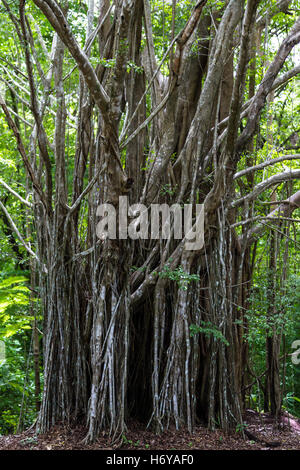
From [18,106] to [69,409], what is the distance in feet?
20.5

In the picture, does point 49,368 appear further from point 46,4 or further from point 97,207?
point 46,4

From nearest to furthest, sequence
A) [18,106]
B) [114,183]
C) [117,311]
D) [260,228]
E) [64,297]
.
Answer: [114,183]
[117,311]
[64,297]
[260,228]
[18,106]

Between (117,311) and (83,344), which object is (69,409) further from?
(117,311)

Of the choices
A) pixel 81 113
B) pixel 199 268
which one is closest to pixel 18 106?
pixel 81 113

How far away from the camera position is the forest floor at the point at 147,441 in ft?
12.2

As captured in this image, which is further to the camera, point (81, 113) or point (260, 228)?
point (260, 228)

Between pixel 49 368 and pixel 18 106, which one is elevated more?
pixel 18 106

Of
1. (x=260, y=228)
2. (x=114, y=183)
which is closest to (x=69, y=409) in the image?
(x=114, y=183)

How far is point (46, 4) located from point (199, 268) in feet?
7.95

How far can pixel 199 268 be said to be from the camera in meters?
4.39

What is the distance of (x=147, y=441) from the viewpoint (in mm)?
3824

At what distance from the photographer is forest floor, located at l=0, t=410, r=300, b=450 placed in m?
3.72

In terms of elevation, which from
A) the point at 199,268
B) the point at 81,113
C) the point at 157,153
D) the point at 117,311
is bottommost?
the point at 117,311

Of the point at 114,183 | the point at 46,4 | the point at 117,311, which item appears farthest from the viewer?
the point at 117,311
